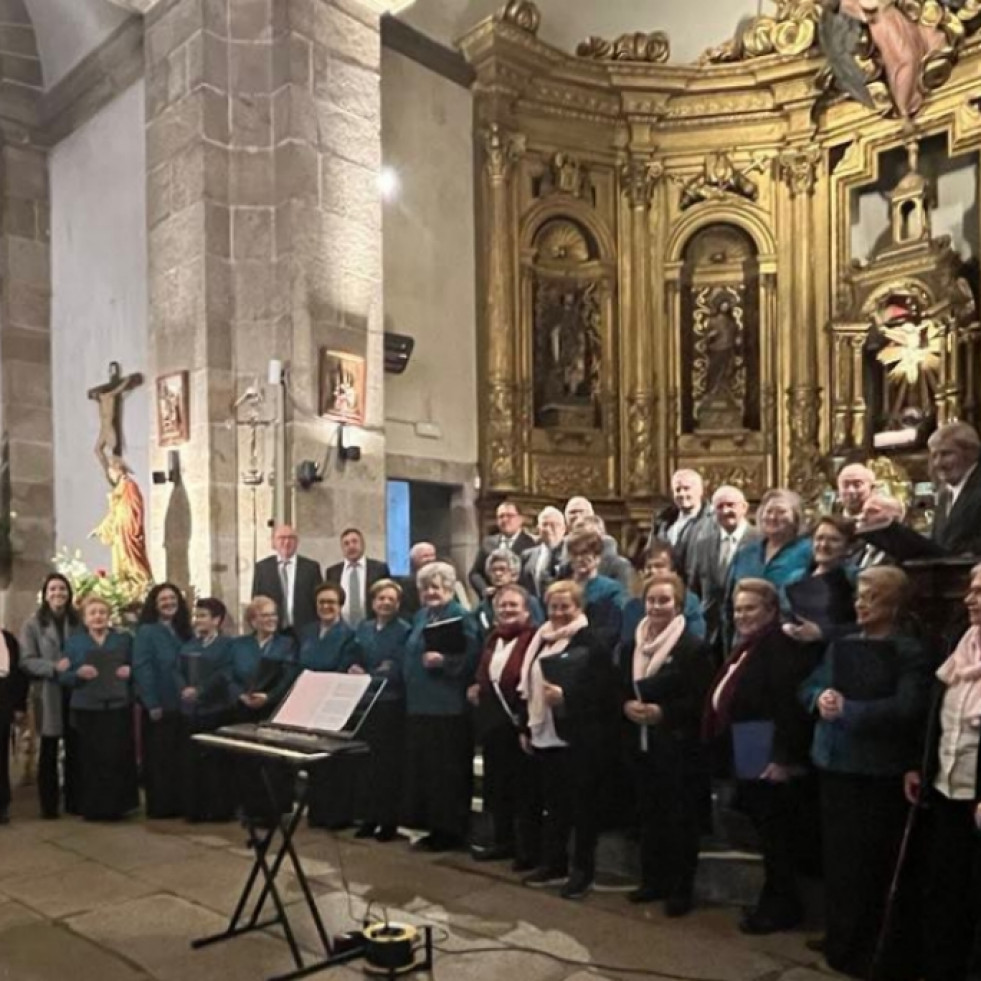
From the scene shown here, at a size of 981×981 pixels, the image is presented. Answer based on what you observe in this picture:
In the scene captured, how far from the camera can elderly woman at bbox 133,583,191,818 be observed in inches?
269

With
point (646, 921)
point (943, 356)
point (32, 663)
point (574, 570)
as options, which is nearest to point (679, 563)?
point (574, 570)

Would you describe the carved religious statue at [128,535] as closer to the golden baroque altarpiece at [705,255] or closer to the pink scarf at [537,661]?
the golden baroque altarpiece at [705,255]

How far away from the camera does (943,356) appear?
1057cm

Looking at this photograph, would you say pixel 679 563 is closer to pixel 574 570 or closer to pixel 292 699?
pixel 574 570

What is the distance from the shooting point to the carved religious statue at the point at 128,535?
28.9ft

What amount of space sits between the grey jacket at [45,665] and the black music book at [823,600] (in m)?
4.55

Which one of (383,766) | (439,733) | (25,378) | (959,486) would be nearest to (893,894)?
(959,486)

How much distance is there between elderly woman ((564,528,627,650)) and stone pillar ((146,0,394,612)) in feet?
10.9

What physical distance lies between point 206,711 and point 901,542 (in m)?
4.18

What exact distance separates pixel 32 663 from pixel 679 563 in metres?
3.90

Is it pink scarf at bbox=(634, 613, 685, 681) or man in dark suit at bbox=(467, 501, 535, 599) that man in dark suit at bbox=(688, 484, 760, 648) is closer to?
pink scarf at bbox=(634, 613, 685, 681)

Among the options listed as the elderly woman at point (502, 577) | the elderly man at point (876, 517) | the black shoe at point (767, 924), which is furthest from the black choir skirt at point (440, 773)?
the elderly man at point (876, 517)

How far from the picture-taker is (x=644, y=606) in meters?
5.23

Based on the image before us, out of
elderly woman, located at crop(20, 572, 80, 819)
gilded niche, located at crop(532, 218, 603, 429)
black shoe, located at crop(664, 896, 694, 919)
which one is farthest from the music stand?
gilded niche, located at crop(532, 218, 603, 429)
